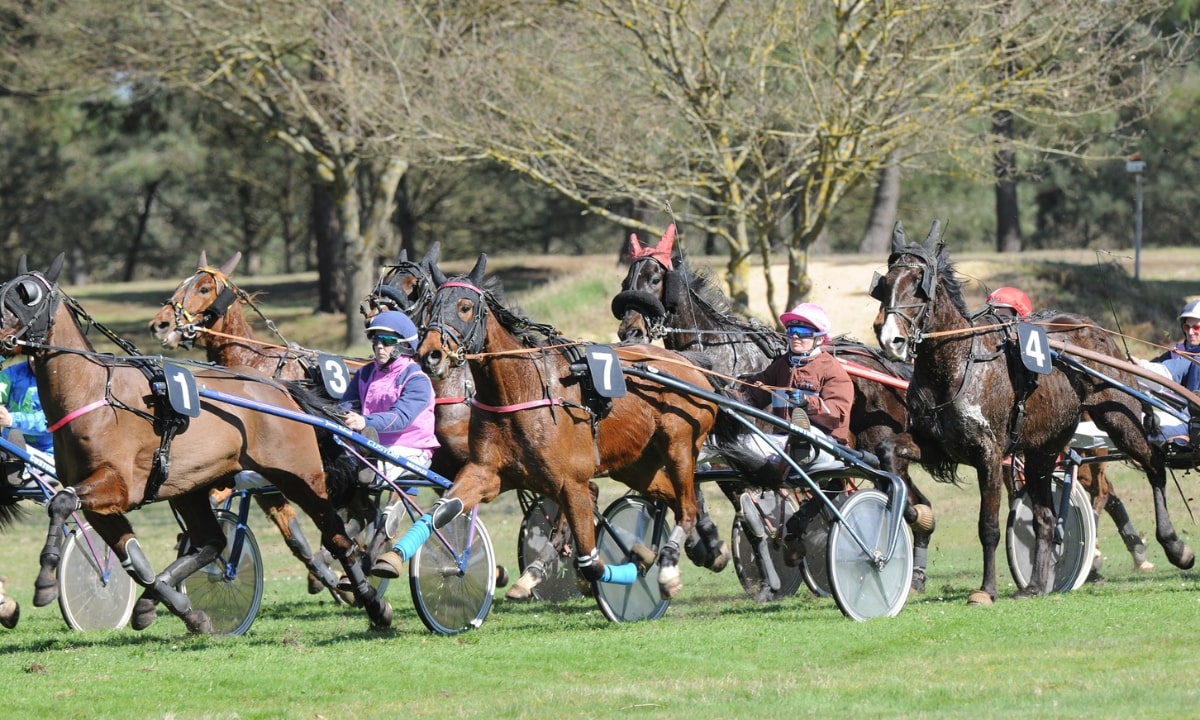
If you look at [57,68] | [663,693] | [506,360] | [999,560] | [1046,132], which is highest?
[57,68]

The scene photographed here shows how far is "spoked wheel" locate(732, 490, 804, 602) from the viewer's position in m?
11.1

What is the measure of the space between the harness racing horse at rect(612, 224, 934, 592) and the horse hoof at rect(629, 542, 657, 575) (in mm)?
1453

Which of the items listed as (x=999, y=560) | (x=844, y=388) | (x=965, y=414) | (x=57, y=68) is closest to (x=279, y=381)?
(x=844, y=388)

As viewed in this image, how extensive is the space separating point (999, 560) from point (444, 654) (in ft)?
23.3

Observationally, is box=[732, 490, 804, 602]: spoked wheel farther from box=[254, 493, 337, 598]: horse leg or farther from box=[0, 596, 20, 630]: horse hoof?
box=[0, 596, 20, 630]: horse hoof

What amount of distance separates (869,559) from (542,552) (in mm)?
2605

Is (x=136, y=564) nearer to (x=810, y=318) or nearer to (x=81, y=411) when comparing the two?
(x=81, y=411)

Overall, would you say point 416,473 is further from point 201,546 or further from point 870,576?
point 870,576

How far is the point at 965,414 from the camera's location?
10.2m

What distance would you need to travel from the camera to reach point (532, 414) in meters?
9.15

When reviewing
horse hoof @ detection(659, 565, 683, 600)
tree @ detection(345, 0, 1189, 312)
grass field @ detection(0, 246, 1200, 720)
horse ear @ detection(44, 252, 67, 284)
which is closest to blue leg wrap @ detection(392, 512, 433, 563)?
grass field @ detection(0, 246, 1200, 720)

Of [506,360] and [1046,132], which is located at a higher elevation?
[1046,132]

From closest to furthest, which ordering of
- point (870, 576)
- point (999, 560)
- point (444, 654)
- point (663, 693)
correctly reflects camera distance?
point (663, 693)
point (444, 654)
point (870, 576)
point (999, 560)

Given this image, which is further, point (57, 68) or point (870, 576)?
point (57, 68)
